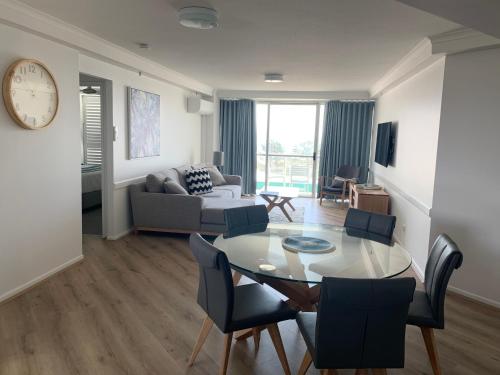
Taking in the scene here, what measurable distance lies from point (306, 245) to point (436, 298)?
88cm

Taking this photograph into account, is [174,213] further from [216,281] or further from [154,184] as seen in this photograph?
[216,281]

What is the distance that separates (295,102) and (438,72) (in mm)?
4896

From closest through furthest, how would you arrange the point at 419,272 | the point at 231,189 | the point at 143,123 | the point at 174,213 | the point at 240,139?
the point at 419,272
the point at 174,213
the point at 143,123
the point at 231,189
the point at 240,139

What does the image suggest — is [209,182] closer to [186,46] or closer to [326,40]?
[186,46]

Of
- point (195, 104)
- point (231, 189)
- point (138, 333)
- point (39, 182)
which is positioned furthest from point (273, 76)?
point (138, 333)

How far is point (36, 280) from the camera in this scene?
350cm

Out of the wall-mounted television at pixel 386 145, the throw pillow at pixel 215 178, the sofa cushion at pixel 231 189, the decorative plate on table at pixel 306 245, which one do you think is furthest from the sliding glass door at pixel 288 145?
the decorative plate on table at pixel 306 245

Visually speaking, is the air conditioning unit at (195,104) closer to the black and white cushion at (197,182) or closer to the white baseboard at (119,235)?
the black and white cushion at (197,182)

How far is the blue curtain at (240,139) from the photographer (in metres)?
8.48

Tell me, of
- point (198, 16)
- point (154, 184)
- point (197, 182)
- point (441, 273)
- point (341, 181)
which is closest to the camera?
point (441, 273)

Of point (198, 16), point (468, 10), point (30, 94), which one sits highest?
point (198, 16)

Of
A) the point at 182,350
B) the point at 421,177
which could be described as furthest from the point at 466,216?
the point at 182,350

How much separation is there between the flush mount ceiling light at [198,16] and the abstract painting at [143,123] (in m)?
2.33

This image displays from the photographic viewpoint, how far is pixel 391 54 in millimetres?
4262
